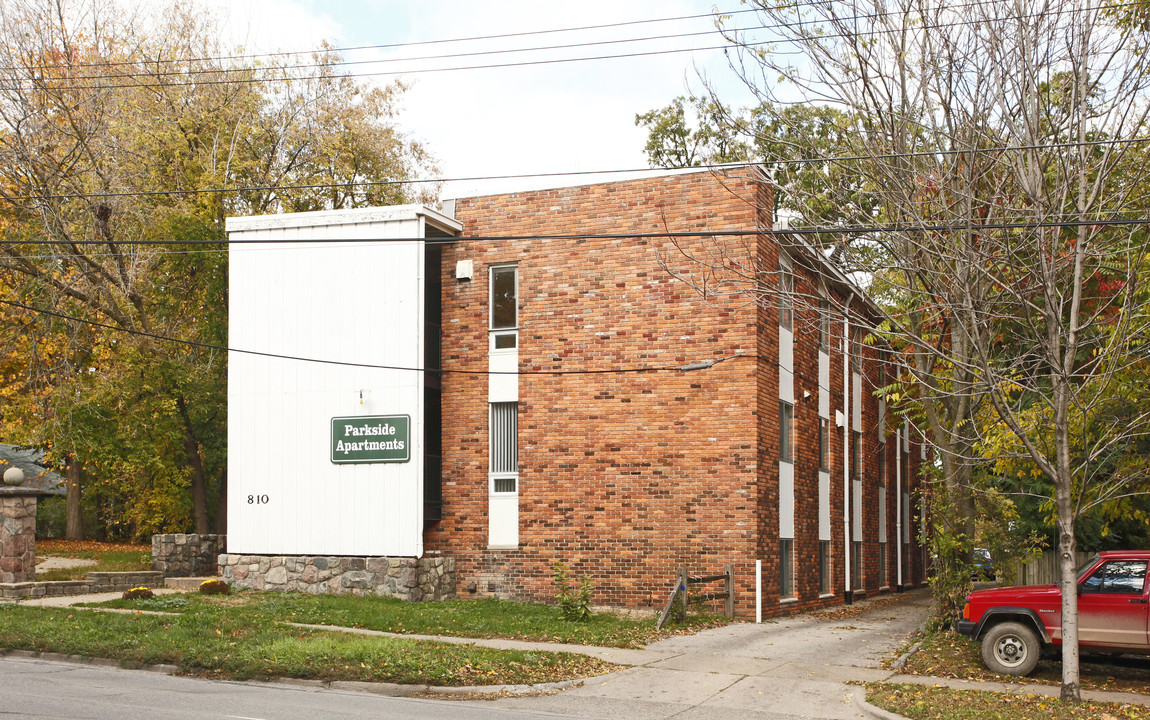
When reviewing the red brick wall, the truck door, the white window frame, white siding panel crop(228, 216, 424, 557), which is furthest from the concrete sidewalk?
the white window frame

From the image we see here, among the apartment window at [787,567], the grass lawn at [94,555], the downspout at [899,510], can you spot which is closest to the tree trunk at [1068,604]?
the apartment window at [787,567]

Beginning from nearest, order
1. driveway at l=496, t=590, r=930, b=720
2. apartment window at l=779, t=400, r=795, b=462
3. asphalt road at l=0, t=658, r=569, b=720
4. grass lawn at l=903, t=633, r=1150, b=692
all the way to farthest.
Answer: asphalt road at l=0, t=658, r=569, b=720, driveway at l=496, t=590, r=930, b=720, grass lawn at l=903, t=633, r=1150, b=692, apartment window at l=779, t=400, r=795, b=462

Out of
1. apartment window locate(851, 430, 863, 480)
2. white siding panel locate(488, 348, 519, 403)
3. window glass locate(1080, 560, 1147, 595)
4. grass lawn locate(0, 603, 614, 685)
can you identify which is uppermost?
white siding panel locate(488, 348, 519, 403)

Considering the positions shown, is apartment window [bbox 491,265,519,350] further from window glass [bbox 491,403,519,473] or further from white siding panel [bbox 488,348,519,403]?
window glass [bbox 491,403,519,473]

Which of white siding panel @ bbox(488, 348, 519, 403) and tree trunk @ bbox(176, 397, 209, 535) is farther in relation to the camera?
tree trunk @ bbox(176, 397, 209, 535)

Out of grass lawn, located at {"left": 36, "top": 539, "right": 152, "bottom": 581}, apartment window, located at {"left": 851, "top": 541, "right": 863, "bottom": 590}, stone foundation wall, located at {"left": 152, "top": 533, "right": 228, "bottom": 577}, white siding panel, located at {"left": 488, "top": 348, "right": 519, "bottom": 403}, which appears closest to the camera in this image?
white siding panel, located at {"left": 488, "top": 348, "right": 519, "bottom": 403}

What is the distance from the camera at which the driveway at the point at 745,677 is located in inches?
476

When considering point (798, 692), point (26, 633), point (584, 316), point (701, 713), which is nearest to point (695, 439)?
point (584, 316)

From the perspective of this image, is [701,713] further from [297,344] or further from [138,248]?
[138,248]

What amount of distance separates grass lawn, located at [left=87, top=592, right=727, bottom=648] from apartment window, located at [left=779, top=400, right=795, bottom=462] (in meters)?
4.70

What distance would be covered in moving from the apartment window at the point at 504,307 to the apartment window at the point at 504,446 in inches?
55.2

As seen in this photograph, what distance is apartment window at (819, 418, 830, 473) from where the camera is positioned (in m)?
26.7

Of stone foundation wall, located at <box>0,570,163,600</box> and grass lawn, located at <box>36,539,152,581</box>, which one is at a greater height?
stone foundation wall, located at <box>0,570,163,600</box>

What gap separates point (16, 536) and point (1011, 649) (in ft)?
60.7
